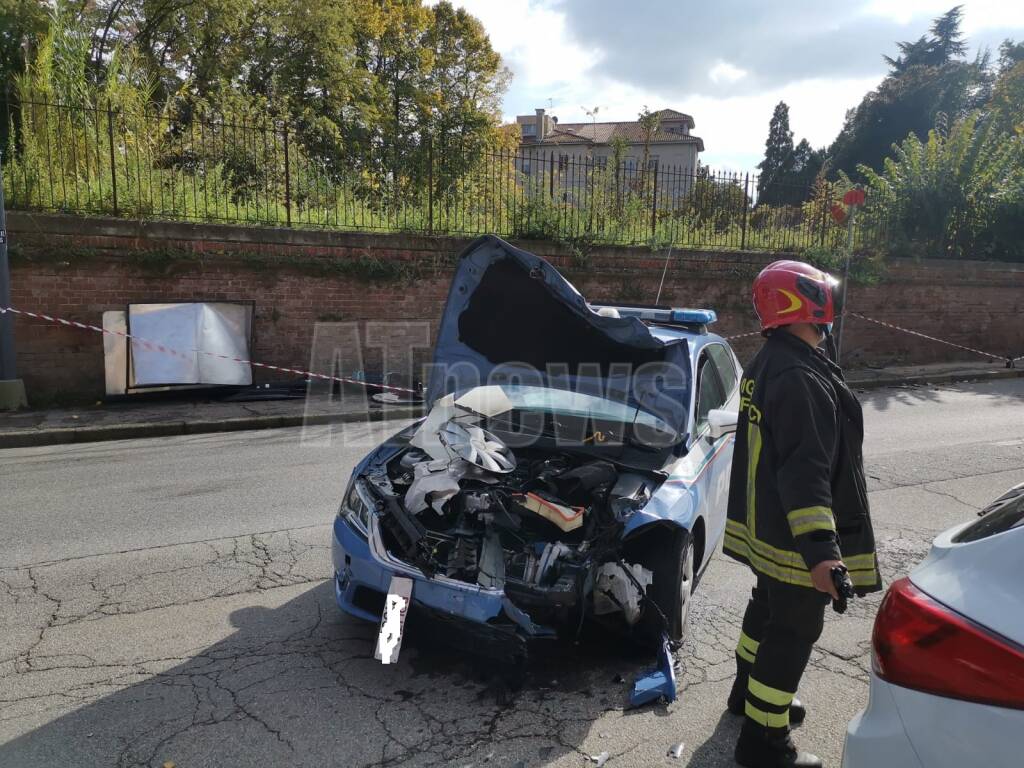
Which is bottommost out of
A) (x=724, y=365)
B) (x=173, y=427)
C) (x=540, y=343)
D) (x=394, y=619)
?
(x=173, y=427)

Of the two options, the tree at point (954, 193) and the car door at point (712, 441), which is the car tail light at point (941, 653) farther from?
the tree at point (954, 193)

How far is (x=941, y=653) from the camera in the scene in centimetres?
169

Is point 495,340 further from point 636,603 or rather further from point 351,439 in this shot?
point 351,439

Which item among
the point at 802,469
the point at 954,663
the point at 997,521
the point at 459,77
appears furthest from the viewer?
the point at 459,77

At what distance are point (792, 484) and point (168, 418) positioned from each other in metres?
8.44

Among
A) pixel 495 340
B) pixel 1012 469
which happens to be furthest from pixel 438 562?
pixel 1012 469

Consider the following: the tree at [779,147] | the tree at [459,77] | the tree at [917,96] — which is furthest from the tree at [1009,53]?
the tree at [459,77]

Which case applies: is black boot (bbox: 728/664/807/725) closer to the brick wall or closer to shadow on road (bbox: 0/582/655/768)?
shadow on road (bbox: 0/582/655/768)

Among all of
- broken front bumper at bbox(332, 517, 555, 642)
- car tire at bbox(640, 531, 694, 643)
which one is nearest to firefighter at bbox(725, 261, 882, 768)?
car tire at bbox(640, 531, 694, 643)

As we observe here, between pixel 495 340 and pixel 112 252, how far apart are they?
767 cm

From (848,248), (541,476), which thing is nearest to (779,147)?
(848,248)

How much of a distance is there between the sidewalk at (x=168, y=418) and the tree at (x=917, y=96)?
36.0 metres

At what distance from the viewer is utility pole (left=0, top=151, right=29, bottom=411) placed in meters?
8.91

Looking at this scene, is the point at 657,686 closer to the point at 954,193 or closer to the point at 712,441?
the point at 712,441
